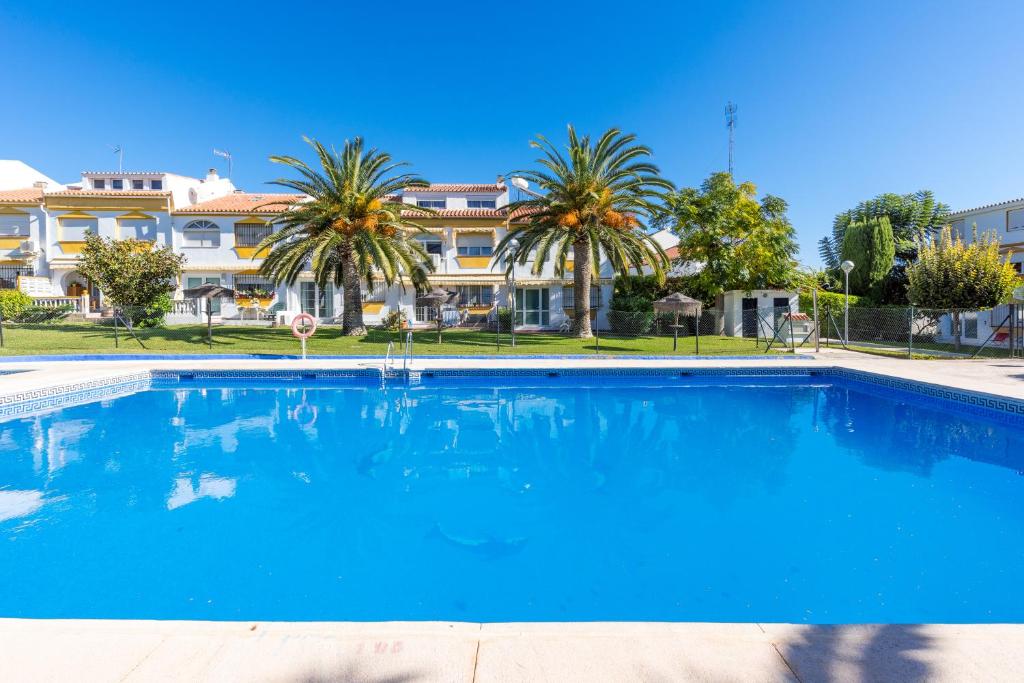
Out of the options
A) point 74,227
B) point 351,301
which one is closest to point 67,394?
point 351,301

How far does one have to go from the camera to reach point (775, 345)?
22.8 m

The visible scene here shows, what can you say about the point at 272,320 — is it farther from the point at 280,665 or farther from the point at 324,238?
the point at 280,665

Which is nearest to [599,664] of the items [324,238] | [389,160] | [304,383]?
[304,383]

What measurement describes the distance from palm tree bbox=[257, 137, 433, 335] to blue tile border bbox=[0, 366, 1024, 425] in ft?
22.2

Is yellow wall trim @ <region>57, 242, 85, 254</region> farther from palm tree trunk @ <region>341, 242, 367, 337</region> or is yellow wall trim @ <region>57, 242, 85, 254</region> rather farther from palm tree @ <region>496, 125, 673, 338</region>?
palm tree @ <region>496, 125, 673, 338</region>

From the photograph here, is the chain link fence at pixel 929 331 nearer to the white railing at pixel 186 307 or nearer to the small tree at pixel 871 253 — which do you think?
the small tree at pixel 871 253

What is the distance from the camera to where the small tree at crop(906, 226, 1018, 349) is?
2033cm

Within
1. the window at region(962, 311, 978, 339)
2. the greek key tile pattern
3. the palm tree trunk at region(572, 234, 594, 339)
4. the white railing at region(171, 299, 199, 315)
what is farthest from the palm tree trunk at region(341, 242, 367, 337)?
the window at region(962, 311, 978, 339)

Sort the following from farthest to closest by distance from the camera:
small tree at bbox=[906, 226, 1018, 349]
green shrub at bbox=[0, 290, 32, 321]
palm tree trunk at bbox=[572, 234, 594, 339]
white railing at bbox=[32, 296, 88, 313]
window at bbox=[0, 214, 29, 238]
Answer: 1. window at bbox=[0, 214, 29, 238]
2. white railing at bbox=[32, 296, 88, 313]
3. green shrub at bbox=[0, 290, 32, 321]
4. palm tree trunk at bbox=[572, 234, 594, 339]
5. small tree at bbox=[906, 226, 1018, 349]

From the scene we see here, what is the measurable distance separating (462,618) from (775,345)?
22336 millimetres

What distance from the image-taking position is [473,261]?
103ft

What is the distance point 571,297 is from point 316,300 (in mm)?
15811

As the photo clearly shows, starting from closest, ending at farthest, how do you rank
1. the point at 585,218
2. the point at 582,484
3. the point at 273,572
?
the point at 273,572, the point at 582,484, the point at 585,218

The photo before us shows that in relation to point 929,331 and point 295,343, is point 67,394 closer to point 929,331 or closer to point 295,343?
point 295,343
